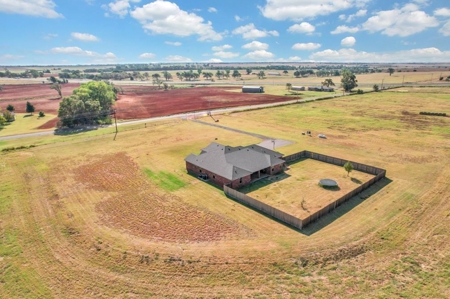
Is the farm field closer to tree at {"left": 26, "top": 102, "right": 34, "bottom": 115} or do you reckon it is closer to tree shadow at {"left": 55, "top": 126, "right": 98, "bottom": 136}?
tree shadow at {"left": 55, "top": 126, "right": 98, "bottom": 136}

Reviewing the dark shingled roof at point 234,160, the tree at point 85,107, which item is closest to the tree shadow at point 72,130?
the tree at point 85,107

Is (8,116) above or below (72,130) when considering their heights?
above

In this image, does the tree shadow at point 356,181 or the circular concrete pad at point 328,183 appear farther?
the tree shadow at point 356,181

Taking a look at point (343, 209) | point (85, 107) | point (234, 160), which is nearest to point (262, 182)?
point (234, 160)

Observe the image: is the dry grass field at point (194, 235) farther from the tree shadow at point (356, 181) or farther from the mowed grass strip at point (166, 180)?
the tree shadow at point (356, 181)

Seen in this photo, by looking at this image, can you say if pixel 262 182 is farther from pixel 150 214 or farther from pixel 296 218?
pixel 150 214

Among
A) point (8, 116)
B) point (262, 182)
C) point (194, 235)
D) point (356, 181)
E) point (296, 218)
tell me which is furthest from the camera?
point (8, 116)
